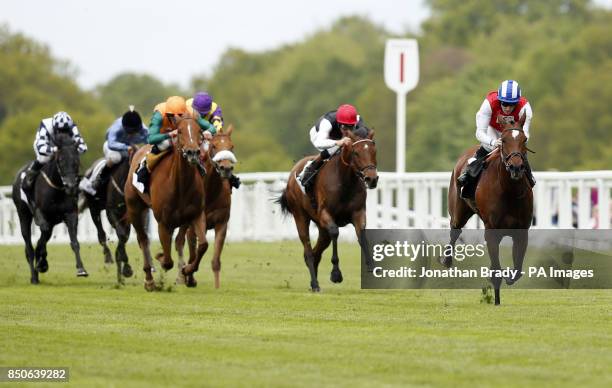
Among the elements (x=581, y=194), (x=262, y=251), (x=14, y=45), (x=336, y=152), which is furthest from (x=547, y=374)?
(x=14, y=45)

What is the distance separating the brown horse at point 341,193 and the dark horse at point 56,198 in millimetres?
2659

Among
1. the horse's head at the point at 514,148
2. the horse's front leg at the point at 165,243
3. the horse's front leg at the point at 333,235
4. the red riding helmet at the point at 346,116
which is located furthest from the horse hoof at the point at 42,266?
the horse's head at the point at 514,148

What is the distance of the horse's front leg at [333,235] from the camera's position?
15.0 meters

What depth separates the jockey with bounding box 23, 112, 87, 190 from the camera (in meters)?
17.1

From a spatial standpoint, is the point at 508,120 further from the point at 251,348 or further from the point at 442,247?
the point at 251,348

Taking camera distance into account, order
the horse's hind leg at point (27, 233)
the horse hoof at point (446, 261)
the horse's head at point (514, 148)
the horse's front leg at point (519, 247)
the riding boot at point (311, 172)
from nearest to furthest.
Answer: the horse's head at point (514, 148), the horse's front leg at point (519, 247), the horse hoof at point (446, 261), the riding boot at point (311, 172), the horse's hind leg at point (27, 233)

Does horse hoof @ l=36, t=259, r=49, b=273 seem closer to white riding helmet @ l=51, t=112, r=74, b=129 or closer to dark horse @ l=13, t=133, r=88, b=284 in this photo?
dark horse @ l=13, t=133, r=88, b=284

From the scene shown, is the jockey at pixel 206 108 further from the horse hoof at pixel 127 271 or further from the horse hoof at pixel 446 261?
the horse hoof at pixel 446 261

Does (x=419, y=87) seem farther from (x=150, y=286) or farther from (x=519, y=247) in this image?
(x=519, y=247)

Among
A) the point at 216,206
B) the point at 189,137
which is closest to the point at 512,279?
the point at 189,137

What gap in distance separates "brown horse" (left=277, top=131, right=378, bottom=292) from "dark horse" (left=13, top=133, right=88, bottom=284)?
266 centimetres

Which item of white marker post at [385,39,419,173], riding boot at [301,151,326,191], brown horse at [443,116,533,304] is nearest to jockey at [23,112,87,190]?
riding boot at [301,151,326,191]

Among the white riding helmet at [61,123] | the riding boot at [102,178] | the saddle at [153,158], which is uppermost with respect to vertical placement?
the white riding helmet at [61,123]

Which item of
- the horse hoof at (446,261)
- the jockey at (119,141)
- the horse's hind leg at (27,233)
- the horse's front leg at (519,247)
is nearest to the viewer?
the horse's front leg at (519,247)
